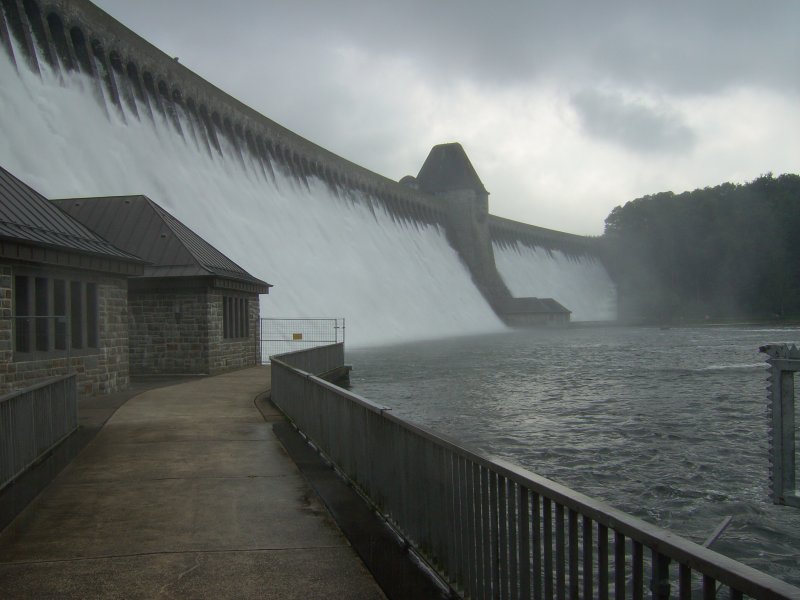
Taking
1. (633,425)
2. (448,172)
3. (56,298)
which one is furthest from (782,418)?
(448,172)

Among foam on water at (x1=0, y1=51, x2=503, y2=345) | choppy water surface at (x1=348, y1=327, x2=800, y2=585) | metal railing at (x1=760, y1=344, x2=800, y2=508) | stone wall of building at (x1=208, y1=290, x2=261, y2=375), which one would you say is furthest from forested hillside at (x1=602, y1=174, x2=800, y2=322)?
metal railing at (x1=760, y1=344, x2=800, y2=508)

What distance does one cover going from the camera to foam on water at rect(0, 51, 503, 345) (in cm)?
2425

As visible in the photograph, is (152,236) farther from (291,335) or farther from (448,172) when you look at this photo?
(448,172)

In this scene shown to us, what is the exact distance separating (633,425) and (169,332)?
11.1 m

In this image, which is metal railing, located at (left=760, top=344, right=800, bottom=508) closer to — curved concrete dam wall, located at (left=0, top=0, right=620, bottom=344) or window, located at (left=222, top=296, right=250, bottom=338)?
window, located at (left=222, top=296, right=250, bottom=338)

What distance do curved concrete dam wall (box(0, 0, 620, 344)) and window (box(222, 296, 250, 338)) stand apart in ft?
22.8

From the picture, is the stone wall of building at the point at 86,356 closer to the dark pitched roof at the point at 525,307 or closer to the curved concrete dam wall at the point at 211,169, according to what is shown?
the curved concrete dam wall at the point at 211,169

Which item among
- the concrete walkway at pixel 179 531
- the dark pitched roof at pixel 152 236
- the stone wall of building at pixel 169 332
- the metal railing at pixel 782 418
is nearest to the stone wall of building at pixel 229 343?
the stone wall of building at pixel 169 332

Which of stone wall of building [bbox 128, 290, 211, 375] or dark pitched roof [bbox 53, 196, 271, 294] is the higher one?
dark pitched roof [bbox 53, 196, 271, 294]

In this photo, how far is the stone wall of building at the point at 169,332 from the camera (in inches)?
734

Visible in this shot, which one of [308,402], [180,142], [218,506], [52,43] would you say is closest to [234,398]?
[308,402]

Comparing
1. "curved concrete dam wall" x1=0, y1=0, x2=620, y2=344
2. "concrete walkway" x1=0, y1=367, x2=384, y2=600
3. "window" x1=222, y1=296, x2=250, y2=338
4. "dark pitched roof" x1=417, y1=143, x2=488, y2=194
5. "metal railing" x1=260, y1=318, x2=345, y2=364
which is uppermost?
"dark pitched roof" x1=417, y1=143, x2=488, y2=194

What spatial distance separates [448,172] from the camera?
7612 cm

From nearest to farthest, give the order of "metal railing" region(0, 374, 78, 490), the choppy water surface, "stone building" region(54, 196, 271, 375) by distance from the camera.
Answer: "metal railing" region(0, 374, 78, 490) → the choppy water surface → "stone building" region(54, 196, 271, 375)
